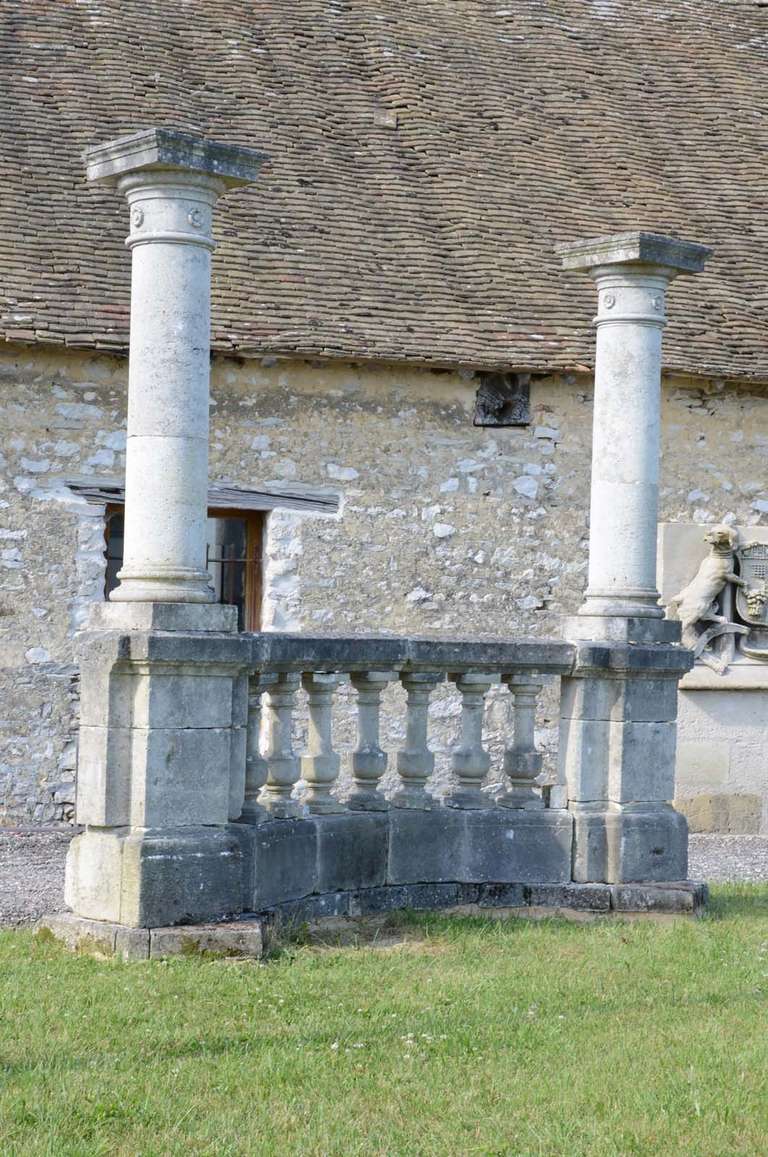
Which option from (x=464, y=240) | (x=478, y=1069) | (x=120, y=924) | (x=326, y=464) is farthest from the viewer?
(x=464, y=240)

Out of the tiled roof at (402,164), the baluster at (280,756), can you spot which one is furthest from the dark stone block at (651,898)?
the tiled roof at (402,164)

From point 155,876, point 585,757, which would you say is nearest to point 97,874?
point 155,876

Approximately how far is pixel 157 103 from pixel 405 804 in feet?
23.7

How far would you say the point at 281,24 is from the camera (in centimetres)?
1396

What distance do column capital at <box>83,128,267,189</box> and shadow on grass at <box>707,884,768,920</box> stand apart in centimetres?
396

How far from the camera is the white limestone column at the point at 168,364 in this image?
6.37m

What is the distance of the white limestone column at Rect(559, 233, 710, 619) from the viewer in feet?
25.0

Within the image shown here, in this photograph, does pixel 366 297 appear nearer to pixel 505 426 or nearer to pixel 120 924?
pixel 505 426

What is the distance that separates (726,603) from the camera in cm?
1202

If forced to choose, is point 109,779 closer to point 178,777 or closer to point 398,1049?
point 178,777

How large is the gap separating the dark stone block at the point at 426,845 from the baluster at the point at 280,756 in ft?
1.82

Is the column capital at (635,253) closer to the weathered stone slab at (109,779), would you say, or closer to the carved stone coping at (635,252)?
the carved stone coping at (635,252)

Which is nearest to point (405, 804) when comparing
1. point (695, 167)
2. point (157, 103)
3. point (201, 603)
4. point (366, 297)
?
point (201, 603)

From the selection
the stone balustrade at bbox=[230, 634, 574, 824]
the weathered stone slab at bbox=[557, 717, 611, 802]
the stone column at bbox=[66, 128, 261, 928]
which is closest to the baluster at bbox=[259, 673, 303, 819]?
the stone balustrade at bbox=[230, 634, 574, 824]
